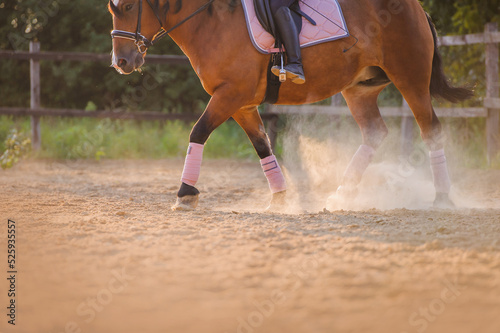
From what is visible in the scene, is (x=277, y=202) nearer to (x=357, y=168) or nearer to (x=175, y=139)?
(x=357, y=168)

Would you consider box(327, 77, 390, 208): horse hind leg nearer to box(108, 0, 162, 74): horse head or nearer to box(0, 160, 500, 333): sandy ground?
box(0, 160, 500, 333): sandy ground

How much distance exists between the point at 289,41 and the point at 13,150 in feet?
20.5

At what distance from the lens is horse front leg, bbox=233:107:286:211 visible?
550 cm

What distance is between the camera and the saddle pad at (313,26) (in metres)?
4.96

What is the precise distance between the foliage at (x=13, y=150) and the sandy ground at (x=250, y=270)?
152 inches

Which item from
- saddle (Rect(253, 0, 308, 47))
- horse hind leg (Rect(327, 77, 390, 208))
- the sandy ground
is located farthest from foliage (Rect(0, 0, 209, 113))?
the sandy ground

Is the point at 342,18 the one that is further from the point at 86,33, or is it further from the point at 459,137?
the point at 86,33

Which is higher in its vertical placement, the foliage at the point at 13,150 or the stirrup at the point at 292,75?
the stirrup at the point at 292,75

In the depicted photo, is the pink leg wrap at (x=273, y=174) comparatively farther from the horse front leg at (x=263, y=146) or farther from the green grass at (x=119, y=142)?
the green grass at (x=119, y=142)

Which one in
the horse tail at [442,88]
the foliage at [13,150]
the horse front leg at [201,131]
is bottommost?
the foliage at [13,150]

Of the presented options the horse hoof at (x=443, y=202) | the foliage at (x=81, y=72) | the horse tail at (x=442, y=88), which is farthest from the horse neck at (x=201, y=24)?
the foliage at (x=81, y=72)

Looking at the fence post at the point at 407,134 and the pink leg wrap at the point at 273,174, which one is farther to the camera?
the fence post at the point at 407,134

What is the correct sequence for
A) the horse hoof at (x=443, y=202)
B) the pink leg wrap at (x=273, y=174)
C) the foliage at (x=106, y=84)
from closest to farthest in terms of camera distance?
the horse hoof at (x=443, y=202) → the pink leg wrap at (x=273, y=174) → the foliage at (x=106, y=84)

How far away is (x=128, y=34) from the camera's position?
4.76 m
